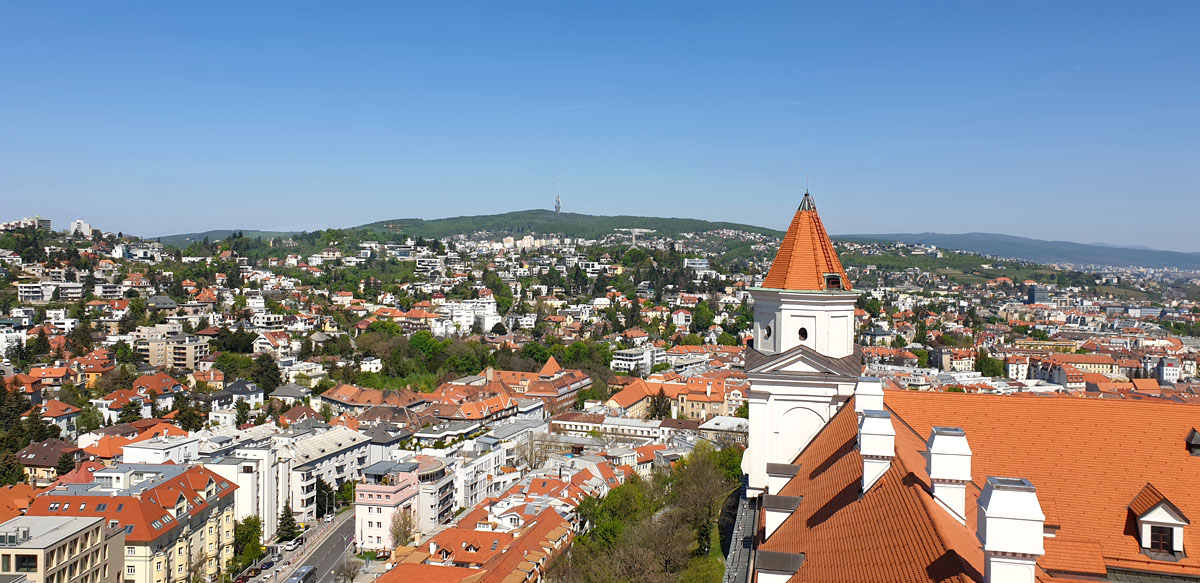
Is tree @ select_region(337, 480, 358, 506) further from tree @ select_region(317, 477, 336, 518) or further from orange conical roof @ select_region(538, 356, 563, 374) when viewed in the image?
orange conical roof @ select_region(538, 356, 563, 374)

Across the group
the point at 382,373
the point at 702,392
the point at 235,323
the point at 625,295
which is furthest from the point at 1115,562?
the point at 625,295

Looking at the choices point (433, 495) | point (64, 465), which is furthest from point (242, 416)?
point (433, 495)

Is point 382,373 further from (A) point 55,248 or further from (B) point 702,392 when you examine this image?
(A) point 55,248

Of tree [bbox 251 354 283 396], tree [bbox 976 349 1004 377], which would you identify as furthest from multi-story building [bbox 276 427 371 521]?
tree [bbox 976 349 1004 377]

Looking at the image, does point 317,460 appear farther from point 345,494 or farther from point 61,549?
point 61,549

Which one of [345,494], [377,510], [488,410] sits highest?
[377,510]

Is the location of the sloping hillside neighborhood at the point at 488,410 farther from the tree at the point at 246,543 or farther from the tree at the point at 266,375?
the tree at the point at 266,375
